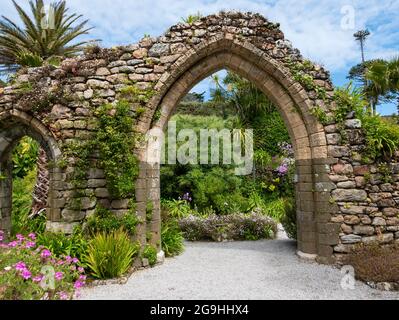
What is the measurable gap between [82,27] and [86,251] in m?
8.65

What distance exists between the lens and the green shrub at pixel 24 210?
6.12 metres

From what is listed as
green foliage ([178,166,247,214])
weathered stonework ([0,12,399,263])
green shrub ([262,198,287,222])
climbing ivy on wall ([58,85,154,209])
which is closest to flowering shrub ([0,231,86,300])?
weathered stonework ([0,12,399,263])

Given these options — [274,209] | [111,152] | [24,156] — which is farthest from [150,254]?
[24,156]

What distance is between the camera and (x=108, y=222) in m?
5.02

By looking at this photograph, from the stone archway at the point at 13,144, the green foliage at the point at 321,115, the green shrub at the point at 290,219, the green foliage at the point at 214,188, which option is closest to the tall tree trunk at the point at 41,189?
the stone archway at the point at 13,144

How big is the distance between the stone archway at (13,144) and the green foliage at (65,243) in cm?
29

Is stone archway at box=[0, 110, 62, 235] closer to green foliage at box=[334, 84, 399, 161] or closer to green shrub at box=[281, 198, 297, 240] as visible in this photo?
green shrub at box=[281, 198, 297, 240]

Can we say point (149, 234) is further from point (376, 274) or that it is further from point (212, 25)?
point (212, 25)

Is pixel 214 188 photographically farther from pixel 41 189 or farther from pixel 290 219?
pixel 41 189

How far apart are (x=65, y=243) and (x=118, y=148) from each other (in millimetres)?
1825

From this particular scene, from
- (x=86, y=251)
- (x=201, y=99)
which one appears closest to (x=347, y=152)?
(x=86, y=251)

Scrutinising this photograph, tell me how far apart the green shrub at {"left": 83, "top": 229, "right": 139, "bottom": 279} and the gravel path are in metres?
0.28

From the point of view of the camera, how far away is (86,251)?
4828 millimetres
